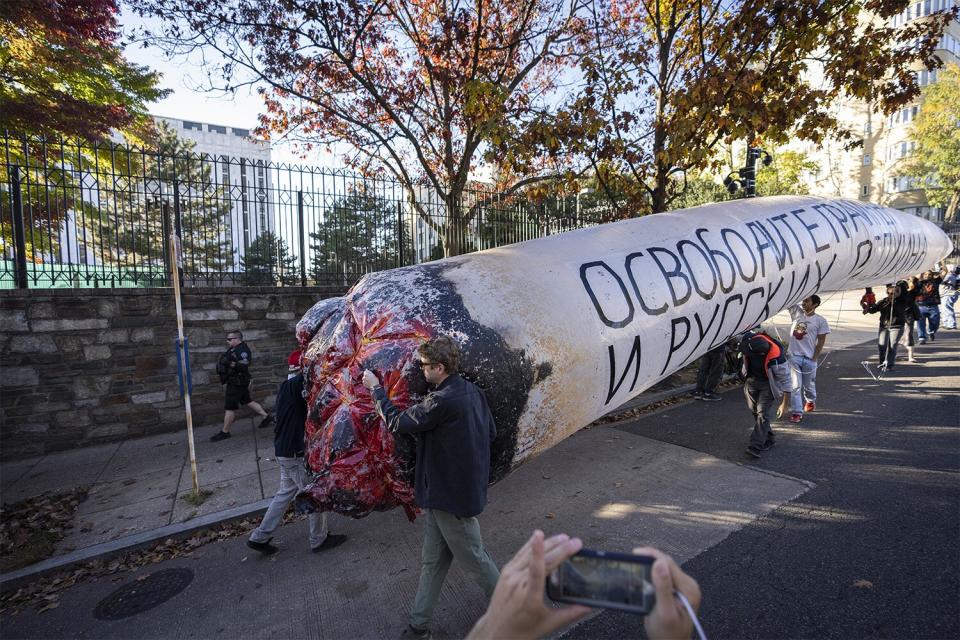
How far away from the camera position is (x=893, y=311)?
9.12m

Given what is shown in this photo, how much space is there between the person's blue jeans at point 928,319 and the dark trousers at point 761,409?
31.0ft

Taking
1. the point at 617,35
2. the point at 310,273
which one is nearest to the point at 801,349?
the point at 617,35

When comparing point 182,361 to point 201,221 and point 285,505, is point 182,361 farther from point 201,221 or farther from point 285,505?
point 201,221

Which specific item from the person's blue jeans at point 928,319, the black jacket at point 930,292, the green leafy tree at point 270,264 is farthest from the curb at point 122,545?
the person's blue jeans at point 928,319

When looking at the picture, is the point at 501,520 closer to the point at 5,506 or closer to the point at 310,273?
the point at 5,506

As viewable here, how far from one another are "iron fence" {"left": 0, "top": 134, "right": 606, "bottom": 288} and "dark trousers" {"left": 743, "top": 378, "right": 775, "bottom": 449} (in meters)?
5.81

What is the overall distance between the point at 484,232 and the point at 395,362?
296 inches

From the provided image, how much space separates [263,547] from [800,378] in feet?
24.1

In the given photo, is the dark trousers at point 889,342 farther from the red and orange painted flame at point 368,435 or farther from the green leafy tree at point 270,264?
the green leafy tree at point 270,264

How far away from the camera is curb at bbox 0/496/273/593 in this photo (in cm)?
369

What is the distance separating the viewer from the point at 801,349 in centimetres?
694

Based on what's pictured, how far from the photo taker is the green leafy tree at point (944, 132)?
2650 centimetres

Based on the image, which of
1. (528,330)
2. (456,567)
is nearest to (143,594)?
(456,567)

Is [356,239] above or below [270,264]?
above
